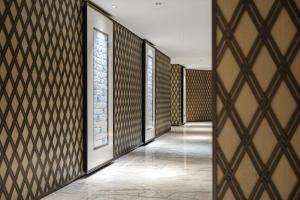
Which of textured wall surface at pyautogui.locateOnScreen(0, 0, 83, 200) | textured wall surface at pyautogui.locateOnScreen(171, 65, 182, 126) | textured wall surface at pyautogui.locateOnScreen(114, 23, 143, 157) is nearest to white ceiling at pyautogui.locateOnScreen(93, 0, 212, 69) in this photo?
textured wall surface at pyautogui.locateOnScreen(114, 23, 143, 157)

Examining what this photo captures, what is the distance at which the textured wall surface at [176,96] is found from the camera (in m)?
14.8

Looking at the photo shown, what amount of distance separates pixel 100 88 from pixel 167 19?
183 cm

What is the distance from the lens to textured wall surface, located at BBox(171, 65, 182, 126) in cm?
1477

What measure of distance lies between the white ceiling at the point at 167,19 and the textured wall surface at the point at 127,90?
29 centimetres

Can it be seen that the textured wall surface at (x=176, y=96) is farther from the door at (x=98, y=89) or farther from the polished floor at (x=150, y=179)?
the door at (x=98, y=89)

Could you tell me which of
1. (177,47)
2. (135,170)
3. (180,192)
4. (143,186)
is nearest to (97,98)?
(135,170)

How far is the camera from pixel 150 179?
4.98 metres

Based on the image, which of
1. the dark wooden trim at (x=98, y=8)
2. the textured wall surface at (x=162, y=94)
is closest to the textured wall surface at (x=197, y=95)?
the textured wall surface at (x=162, y=94)

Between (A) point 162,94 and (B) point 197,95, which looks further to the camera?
(B) point 197,95

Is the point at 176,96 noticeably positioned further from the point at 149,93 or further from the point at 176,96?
the point at 149,93

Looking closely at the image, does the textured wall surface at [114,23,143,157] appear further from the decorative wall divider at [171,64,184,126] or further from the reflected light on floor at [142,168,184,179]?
the decorative wall divider at [171,64,184,126]

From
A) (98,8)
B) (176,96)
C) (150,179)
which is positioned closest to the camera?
(150,179)

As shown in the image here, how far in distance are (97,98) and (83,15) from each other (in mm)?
1254

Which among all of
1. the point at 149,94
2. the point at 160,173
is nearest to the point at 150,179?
the point at 160,173
